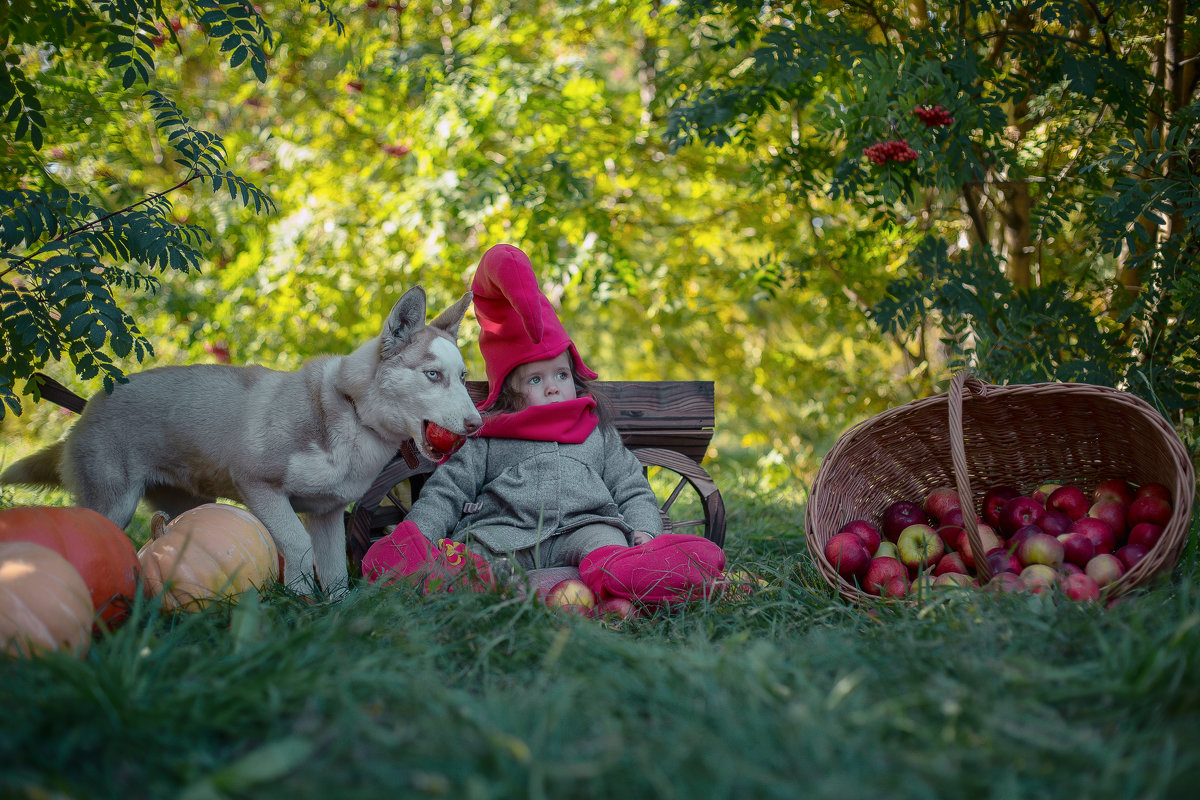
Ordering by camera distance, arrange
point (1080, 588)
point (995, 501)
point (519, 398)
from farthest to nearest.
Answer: point (519, 398)
point (995, 501)
point (1080, 588)

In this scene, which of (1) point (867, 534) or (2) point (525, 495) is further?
(2) point (525, 495)

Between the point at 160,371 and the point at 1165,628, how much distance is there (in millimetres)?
3491

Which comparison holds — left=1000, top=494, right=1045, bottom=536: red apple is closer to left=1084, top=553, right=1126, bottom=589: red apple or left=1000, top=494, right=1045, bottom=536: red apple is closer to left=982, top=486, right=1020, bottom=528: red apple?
left=982, top=486, right=1020, bottom=528: red apple

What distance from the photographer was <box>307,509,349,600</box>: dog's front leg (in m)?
3.33

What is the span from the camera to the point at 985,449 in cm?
355

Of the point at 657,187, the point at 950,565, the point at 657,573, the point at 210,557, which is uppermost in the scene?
the point at 657,187

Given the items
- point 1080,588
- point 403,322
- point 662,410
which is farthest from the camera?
point 662,410

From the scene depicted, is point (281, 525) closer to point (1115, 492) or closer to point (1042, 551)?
point (1042, 551)

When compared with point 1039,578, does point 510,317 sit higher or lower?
higher

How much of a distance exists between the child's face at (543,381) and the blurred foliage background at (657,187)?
123 cm

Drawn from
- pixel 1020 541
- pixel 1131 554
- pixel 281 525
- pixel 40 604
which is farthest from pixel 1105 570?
pixel 40 604

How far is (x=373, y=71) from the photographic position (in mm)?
6234

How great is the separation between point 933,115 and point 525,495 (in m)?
2.50

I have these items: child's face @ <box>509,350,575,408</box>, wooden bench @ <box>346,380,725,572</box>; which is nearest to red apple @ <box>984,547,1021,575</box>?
wooden bench @ <box>346,380,725,572</box>
